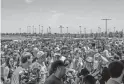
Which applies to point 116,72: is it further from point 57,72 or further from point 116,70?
point 57,72

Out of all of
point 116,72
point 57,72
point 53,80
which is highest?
point 116,72

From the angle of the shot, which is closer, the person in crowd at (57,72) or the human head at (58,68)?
the person in crowd at (57,72)

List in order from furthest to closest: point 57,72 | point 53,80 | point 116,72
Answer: point 57,72 < point 53,80 < point 116,72

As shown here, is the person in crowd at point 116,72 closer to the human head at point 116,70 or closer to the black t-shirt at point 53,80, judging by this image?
the human head at point 116,70

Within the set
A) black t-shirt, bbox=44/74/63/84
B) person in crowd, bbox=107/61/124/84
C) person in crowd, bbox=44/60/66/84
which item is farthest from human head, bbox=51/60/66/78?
person in crowd, bbox=107/61/124/84

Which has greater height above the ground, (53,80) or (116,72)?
(116,72)

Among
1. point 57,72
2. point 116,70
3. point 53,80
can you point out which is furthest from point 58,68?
point 116,70

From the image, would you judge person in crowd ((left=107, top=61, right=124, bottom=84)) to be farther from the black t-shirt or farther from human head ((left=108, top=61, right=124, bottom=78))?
the black t-shirt

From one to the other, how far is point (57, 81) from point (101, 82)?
1.64 metres

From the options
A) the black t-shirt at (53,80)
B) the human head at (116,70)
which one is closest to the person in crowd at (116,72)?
the human head at (116,70)

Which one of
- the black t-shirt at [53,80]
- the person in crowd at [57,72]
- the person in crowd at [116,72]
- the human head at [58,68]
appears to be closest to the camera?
the person in crowd at [116,72]

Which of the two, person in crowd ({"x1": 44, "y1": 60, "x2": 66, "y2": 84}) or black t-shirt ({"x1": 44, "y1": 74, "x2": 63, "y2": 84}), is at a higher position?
person in crowd ({"x1": 44, "y1": 60, "x2": 66, "y2": 84})

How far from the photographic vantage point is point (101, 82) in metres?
6.16

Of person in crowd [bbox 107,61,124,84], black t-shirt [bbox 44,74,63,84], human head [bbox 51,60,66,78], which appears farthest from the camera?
human head [bbox 51,60,66,78]
